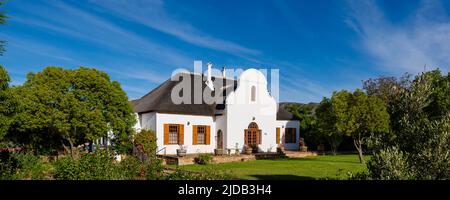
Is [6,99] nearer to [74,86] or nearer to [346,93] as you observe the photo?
[74,86]

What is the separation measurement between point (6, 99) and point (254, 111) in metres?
19.0

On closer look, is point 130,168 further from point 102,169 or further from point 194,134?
point 194,134

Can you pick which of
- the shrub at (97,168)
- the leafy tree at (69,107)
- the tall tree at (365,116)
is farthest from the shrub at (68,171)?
the tall tree at (365,116)

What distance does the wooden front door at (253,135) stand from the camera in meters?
26.6

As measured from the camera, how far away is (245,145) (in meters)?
26.3

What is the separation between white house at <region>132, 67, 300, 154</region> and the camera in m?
23.7

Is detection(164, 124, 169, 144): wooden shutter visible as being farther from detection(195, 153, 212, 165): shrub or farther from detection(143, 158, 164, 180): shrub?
detection(143, 158, 164, 180): shrub

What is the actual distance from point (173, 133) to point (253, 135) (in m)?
6.60

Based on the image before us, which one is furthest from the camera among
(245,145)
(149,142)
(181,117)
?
(245,145)

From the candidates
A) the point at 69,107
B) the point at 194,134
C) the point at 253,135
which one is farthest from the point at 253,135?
the point at 69,107

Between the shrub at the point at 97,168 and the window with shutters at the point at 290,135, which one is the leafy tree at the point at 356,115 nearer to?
the window with shutters at the point at 290,135

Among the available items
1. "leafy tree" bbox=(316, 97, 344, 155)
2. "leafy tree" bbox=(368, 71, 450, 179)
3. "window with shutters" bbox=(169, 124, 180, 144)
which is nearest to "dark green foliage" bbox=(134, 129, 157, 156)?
"window with shutters" bbox=(169, 124, 180, 144)

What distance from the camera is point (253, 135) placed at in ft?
88.9
